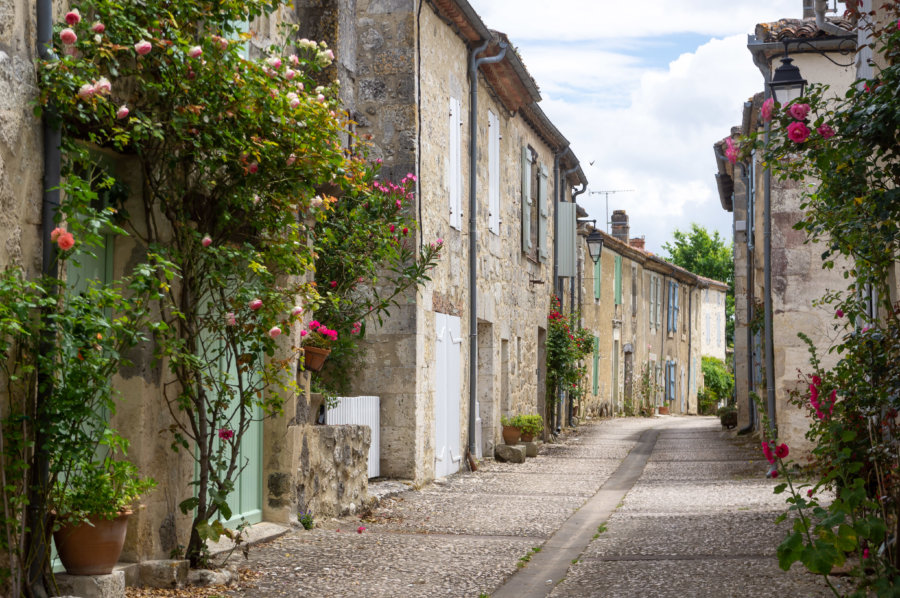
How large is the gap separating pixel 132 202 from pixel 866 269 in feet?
12.2

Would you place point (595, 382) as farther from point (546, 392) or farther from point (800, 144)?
point (800, 144)

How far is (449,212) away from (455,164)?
2.01 feet

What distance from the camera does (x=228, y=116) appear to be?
533 centimetres

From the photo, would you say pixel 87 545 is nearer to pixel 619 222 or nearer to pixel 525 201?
pixel 525 201

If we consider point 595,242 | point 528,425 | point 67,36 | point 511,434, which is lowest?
point 511,434

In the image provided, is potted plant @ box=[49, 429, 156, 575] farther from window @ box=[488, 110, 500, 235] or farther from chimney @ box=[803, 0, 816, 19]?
chimney @ box=[803, 0, 816, 19]

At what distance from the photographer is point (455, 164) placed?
1212 centimetres

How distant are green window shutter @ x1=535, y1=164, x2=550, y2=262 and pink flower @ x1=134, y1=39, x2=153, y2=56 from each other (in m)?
13.0

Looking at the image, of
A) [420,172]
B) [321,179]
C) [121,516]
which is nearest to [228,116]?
[321,179]

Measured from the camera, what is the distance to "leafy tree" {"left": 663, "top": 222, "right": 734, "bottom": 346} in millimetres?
44844

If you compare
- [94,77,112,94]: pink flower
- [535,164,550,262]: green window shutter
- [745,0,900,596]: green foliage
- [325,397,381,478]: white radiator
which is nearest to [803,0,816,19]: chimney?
[535,164,550,262]: green window shutter

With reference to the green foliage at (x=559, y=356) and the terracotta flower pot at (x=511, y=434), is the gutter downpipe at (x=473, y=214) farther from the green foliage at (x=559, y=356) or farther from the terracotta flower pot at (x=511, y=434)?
the green foliage at (x=559, y=356)

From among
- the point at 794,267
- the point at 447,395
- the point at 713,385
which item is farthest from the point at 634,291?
the point at 447,395

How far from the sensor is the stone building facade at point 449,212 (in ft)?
34.3
